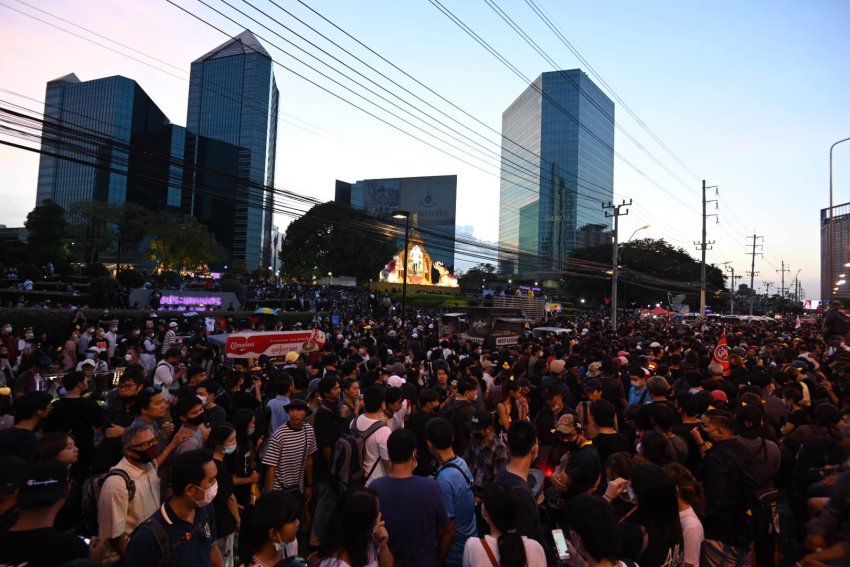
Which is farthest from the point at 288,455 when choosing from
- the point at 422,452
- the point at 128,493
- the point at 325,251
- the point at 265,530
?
the point at 325,251

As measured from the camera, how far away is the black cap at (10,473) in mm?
2666

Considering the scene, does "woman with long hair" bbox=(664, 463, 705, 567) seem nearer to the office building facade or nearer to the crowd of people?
the crowd of people

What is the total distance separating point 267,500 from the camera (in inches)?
104

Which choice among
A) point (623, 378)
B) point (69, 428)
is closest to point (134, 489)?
point (69, 428)

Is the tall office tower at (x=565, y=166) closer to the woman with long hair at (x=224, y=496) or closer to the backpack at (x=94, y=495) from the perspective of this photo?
the woman with long hair at (x=224, y=496)

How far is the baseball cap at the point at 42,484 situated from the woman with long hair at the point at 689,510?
3.66 metres

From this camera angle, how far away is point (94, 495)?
3.71 m

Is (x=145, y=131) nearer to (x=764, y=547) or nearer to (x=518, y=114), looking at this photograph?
(x=518, y=114)

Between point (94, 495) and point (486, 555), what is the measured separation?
3.16m

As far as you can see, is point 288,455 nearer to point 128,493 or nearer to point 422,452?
point 422,452

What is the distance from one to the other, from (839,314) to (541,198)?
120 meters

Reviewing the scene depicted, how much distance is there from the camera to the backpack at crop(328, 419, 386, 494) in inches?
176

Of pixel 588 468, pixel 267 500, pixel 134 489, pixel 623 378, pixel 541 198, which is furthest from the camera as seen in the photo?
pixel 541 198

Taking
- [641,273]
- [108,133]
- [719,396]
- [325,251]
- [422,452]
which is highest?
[108,133]
